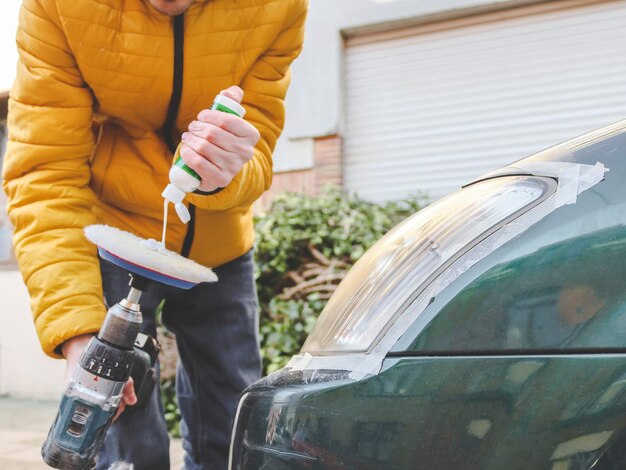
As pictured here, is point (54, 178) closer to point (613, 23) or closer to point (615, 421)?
point (615, 421)

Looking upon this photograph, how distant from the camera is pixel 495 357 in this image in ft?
2.65

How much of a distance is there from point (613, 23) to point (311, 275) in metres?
2.65

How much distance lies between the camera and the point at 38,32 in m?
1.36

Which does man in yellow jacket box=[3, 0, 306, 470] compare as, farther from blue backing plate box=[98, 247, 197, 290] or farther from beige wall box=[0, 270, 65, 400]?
beige wall box=[0, 270, 65, 400]

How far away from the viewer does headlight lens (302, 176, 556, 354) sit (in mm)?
917

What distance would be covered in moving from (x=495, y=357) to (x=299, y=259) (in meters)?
2.98

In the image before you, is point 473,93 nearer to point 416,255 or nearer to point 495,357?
point 416,255

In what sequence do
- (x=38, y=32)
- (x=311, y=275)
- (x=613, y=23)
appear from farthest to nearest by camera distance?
(x=613, y=23)
(x=311, y=275)
(x=38, y=32)

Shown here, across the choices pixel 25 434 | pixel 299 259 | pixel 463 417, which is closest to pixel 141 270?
pixel 463 417

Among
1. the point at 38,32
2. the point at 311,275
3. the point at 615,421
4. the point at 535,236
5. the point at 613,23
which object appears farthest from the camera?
the point at 613,23

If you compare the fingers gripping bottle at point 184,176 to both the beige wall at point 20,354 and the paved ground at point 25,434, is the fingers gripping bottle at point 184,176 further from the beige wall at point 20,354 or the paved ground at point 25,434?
the beige wall at point 20,354

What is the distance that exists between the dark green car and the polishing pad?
27 cm

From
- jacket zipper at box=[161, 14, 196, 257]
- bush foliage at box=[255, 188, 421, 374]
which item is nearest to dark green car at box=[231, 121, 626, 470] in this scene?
jacket zipper at box=[161, 14, 196, 257]

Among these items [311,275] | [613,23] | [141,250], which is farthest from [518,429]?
[613,23]
